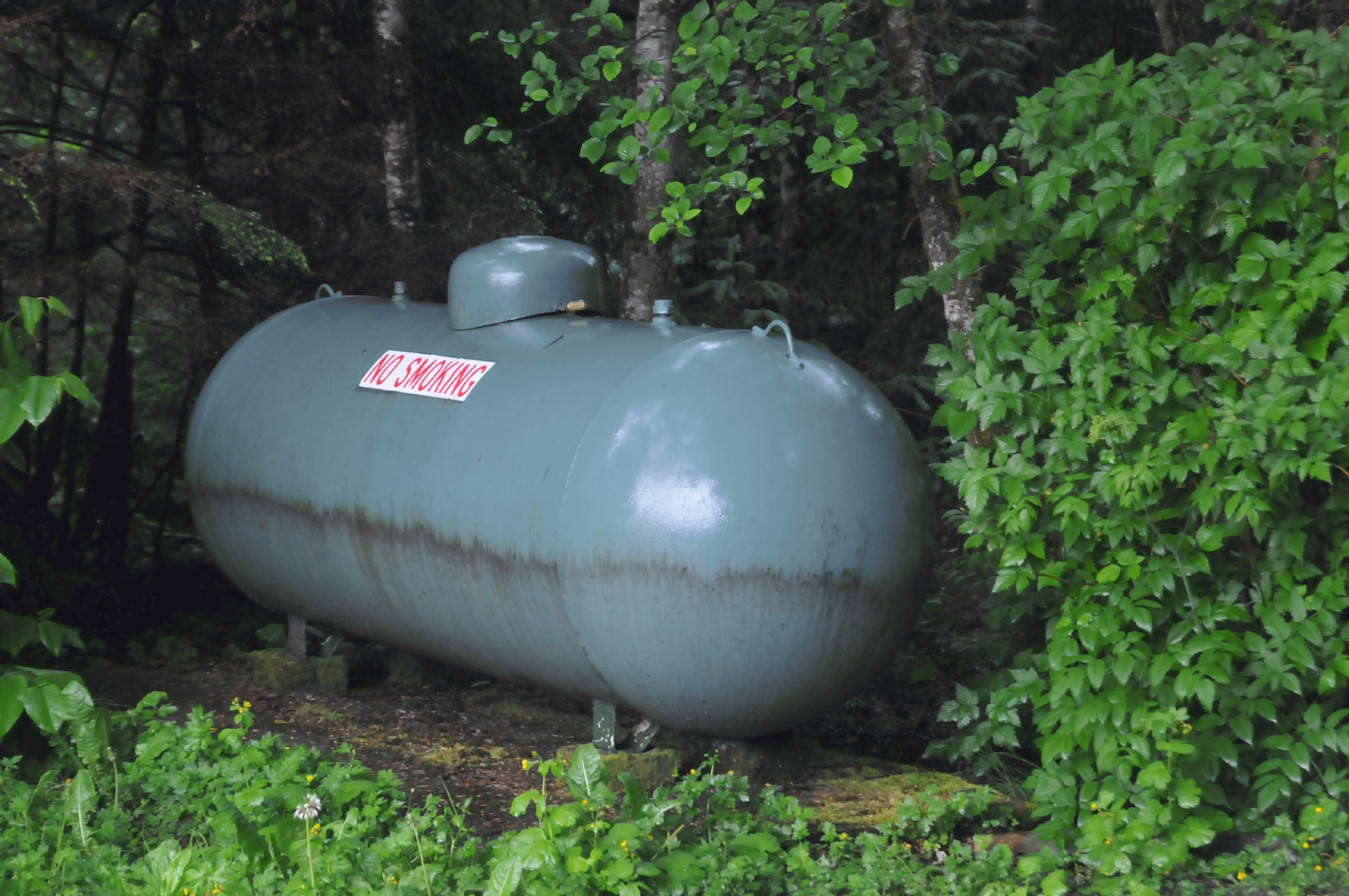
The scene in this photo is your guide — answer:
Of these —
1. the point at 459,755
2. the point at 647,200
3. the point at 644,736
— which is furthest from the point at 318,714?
the point at 647,200

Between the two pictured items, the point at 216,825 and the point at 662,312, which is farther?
the point at 662,312

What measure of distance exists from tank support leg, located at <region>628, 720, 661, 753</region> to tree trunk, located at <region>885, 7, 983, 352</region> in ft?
7.57

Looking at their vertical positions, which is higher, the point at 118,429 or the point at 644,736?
the point at 118,429

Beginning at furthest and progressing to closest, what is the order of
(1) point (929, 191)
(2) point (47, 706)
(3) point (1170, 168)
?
(1) point (929, 191)
(2) point (47, 706)
(3) point (1170, 168)

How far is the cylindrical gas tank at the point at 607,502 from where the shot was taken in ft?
13.7

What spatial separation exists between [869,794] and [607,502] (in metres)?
1.49

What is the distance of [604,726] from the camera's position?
475 cm

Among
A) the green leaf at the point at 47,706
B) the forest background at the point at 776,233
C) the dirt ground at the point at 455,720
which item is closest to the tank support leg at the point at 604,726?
the dirt ground at the point at 455,720

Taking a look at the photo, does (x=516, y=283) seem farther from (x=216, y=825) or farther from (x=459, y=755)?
(x=216, y=825)

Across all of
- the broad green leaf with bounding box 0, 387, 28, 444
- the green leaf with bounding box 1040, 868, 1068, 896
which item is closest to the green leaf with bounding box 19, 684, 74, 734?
the broad green leaf with bounding box 0, 387, 28, 444

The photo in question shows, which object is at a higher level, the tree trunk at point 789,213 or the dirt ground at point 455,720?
the tree trunk at point 789,213

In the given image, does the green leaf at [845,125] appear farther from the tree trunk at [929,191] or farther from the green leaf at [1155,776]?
the green leaf at [1155,776]

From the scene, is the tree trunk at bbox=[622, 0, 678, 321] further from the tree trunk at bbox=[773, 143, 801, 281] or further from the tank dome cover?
the tree trunk at bbox=[773, 143, 801, 281]

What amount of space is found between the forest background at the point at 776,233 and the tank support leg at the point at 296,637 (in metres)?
1.39
